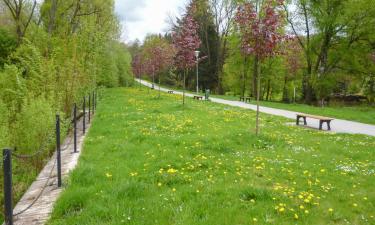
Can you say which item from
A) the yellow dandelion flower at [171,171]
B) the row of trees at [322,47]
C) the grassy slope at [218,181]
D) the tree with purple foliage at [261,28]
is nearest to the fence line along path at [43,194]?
the grassy slope at [218,181]

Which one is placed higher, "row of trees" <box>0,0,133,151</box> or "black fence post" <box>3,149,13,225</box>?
"row of trees" <box>0,0,133,151</box>

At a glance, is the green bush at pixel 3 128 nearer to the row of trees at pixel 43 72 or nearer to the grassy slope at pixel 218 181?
the row of trees at pixel 43 72

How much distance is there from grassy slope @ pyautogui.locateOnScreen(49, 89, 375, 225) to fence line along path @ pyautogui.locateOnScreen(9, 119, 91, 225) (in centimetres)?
23

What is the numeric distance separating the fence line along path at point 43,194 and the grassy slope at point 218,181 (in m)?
0.23

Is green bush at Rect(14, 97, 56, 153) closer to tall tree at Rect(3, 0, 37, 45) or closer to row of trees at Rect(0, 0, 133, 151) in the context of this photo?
row of trees at Rect(0, 0, 133, 151)

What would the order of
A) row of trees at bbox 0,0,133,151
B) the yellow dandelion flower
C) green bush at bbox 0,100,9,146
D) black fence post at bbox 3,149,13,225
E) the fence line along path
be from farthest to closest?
1. row of trees at bbox 0,0,133,151
2. the yellow dandelion flower
3. green bush at bbox 0,100,9,146
4. the fence line along path
5. black fence post at bbox 3,149,13,225

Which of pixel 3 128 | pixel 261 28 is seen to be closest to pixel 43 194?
pixel 3 128

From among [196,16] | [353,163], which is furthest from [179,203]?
[196,16]

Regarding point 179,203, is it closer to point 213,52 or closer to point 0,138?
point 0,138

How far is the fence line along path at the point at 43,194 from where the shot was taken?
17.5 ft

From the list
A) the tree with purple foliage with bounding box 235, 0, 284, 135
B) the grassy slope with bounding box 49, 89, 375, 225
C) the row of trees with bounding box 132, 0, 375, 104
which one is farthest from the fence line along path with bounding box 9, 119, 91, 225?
the row of trees with bounding box 132, 0, 375, 104

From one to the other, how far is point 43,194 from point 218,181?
321 centimetres

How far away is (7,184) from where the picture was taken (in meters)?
4.08

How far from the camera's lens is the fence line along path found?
5.32 m
